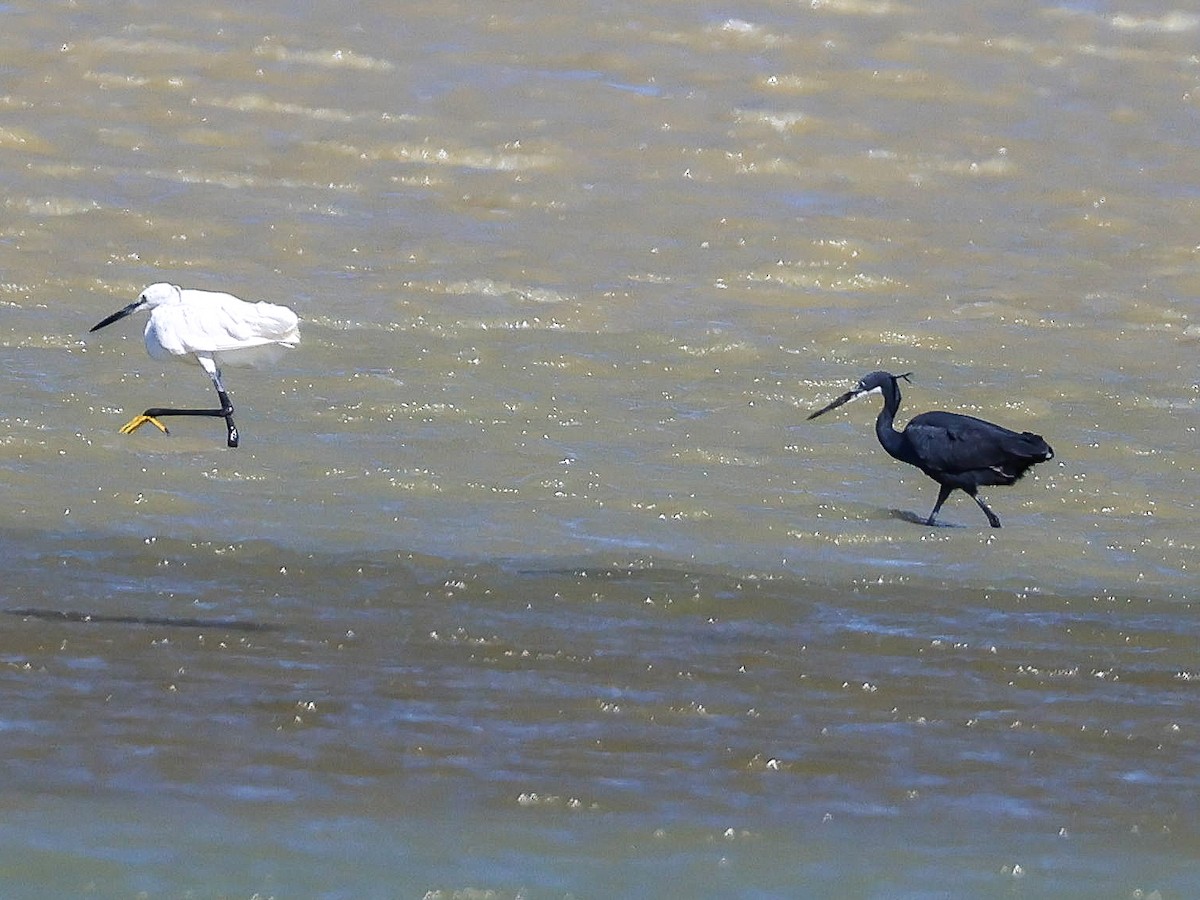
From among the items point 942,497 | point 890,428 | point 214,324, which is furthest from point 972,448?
point 214,324

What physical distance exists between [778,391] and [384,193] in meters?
4.34

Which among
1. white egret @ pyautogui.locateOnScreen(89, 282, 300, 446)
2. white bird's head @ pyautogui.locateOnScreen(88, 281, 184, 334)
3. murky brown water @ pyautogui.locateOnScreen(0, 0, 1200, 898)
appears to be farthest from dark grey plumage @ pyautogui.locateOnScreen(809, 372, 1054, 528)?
white bird's head @ pyautogui.locateOnScreen(88, 281, 184, 334)

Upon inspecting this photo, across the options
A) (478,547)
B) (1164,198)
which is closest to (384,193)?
(1164,198)

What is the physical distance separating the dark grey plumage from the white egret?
3.17 meters

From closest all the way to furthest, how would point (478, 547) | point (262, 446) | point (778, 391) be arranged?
point (478, 547)
point (262, 446)
point (778, 391)

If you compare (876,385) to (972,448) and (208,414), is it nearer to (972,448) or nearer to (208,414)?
(972,448)

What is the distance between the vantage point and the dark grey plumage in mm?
11188

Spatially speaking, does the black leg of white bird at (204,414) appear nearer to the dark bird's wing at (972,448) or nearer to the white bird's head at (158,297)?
the white bird's head at (158,297)

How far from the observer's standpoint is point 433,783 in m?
7.07

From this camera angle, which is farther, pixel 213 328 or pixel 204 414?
pixel 204 414

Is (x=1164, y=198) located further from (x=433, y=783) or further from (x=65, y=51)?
(x=433, y=783)

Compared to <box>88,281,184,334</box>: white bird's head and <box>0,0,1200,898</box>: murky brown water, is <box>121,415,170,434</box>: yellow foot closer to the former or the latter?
<box>0,0,1200,898</box>: murky brown water

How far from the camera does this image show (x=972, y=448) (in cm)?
1134

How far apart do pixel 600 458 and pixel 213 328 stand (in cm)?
221
